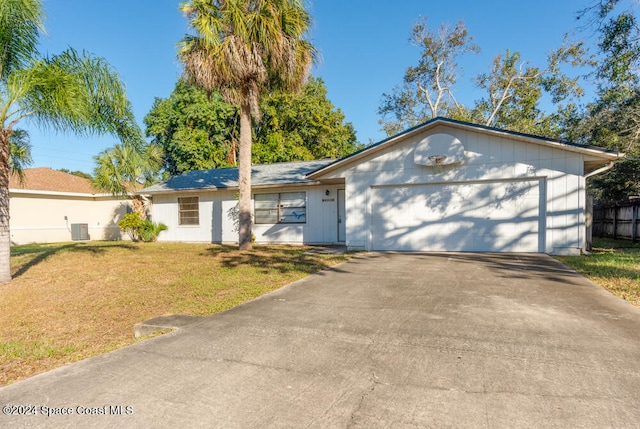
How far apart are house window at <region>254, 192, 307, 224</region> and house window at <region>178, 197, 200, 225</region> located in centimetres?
328

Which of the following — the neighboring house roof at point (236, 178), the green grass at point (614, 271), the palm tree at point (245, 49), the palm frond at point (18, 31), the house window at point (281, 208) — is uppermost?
the palm tree at point (245, 49)

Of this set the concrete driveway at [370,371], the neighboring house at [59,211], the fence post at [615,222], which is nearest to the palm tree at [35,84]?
the concrete driveway at [370,371]

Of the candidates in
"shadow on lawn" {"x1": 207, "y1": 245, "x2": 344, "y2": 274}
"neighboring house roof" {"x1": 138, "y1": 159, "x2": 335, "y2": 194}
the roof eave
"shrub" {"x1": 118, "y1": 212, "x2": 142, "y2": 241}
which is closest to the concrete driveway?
"shadow on lawn" {"x1": 207, "y1": 245, "x2": 344, "y2": 274}

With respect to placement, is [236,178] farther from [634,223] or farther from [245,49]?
[634,223]

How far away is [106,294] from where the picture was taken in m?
6.38

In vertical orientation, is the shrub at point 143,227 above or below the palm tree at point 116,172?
below

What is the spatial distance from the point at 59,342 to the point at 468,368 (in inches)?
177

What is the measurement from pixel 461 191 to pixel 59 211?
21133 mm

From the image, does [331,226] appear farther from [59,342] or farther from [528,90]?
[528,90]

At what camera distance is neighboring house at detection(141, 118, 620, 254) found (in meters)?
9.48

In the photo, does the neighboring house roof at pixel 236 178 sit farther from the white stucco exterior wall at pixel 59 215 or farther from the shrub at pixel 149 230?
the white stucco exterior wall at pixel 59 215

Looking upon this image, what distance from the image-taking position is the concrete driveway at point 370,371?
2.36 m

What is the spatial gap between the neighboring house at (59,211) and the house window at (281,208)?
10478 millimetres

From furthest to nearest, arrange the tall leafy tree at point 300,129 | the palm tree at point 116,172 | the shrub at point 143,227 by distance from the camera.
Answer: the tall leafy tree at point 300,129
the palm tree at point 116,172
the shrub at point 143,227
